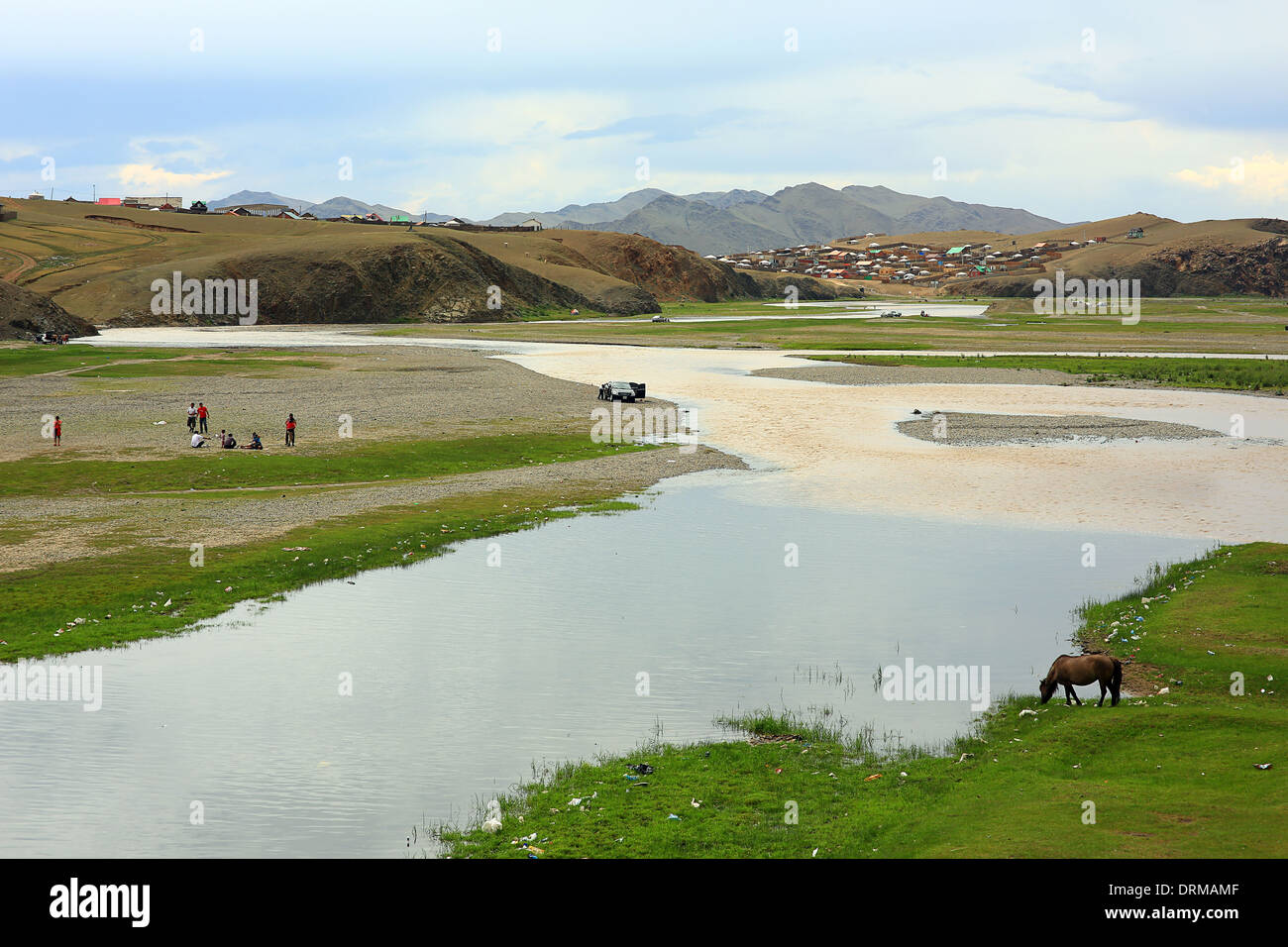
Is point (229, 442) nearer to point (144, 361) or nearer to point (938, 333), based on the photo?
point (144, 361)

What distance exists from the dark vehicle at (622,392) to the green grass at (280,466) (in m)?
16.9

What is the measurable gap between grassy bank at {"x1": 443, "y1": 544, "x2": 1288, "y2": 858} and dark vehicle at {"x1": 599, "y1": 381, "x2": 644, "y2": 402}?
53.7 meters

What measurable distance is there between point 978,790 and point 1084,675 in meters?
5.06

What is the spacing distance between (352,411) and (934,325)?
12104cm

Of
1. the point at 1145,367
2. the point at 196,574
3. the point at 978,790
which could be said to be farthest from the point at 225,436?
the point at 1145,367

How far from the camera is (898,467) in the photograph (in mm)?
50406

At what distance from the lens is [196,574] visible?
101 feet

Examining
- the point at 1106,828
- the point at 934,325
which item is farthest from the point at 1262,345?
the point at 1106,828

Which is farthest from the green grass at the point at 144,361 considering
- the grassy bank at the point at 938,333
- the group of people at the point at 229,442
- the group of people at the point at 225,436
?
the grassy bank at the point at 938,333

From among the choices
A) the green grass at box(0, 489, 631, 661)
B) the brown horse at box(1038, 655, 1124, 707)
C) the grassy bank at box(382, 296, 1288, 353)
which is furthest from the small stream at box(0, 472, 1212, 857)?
the grassy bank at box(382, 296, 1288, 353)

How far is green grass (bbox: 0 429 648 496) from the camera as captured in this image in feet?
146

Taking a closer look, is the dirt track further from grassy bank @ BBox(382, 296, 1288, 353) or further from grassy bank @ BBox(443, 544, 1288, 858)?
grassy bank @ BBox(382, 296, 1288, 353)
